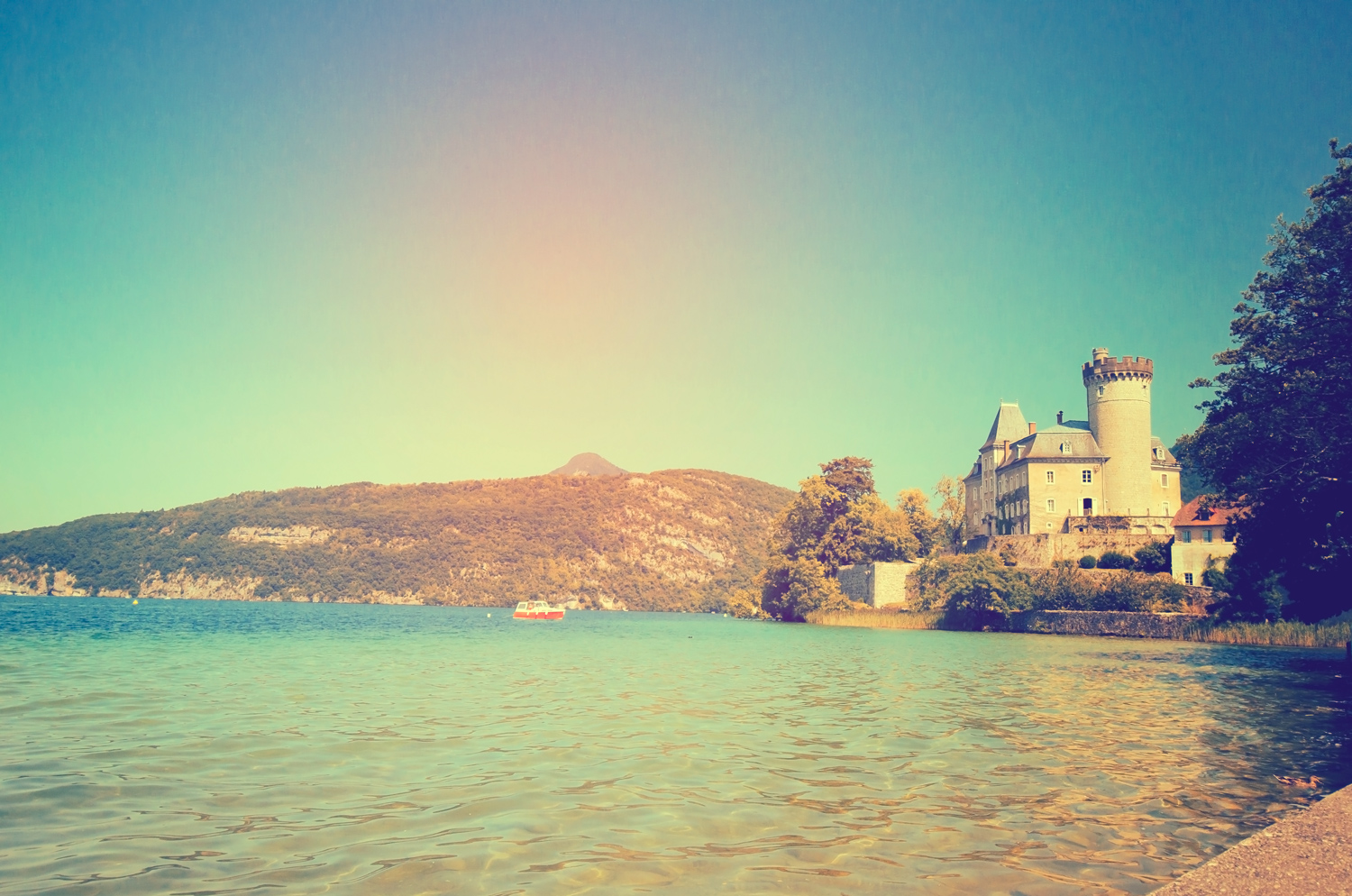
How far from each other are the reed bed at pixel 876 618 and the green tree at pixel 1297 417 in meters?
34.9

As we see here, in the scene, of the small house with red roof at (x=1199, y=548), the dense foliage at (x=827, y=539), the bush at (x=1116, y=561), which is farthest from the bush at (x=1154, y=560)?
the dense foliage at (x=827, y=539)

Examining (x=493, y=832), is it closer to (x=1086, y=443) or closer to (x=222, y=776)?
(x=222, y=776)

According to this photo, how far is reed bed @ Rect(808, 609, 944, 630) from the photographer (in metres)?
68.3

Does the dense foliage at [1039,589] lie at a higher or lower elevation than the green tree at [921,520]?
lower

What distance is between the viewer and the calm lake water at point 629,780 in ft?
24.3

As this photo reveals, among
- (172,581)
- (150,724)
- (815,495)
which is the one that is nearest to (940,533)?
(815,495)

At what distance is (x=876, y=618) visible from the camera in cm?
7331

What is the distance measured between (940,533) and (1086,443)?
1769cm

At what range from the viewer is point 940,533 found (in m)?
88.1

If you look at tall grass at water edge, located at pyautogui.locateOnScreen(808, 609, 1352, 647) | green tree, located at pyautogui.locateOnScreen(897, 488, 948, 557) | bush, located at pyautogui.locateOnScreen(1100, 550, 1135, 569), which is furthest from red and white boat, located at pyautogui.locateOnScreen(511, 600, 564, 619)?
tall grass at water edge, located at pyautogui.locateOnScreen(808, 609, 1352, 647)

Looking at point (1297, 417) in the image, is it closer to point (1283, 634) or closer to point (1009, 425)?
point (1283, 634)

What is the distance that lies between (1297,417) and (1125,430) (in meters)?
52.7

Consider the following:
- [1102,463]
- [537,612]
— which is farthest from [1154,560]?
[537,612]

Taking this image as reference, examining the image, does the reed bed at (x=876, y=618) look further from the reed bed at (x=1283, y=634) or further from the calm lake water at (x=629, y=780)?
the calm lake water at (x=629, y=780)
